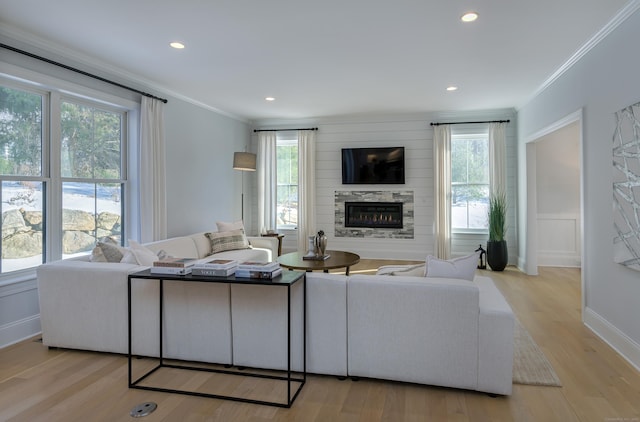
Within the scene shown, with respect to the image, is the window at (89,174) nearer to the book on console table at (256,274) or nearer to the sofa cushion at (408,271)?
the book on console table at (256,274)

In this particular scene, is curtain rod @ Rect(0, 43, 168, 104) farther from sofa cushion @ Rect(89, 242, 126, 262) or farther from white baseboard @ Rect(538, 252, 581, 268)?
white baseboard @ Rect(538, 252, 581, 268)

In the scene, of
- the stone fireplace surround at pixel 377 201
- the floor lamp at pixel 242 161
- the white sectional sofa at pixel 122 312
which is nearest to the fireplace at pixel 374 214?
the stone fireplace surround at pixel 377 201

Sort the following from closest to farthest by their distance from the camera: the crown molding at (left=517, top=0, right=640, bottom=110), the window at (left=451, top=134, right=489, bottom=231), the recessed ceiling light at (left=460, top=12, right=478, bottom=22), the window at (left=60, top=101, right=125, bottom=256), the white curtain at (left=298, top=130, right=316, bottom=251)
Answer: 1. the crown molding at (left=517, top=0, right=640, bottom=110)
2. the recessed ceiling light at (left=460, top=12, right=478, bottom=22)
3. the window at (left=60, top=101, right=125, bottom=256)
4. the window at (left=451, top=134, right=489, bottom=231)
5. the white curtain at (left=298, top=130, right=316, bottom=251)

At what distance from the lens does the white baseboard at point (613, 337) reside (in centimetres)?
282

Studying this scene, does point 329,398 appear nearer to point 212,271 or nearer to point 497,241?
point 212,271

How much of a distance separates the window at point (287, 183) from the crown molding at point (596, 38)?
14.3 feet

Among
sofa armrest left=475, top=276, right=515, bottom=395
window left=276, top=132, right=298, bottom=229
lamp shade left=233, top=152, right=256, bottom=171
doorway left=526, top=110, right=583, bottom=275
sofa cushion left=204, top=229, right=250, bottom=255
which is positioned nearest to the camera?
sofa armrest left=475, top=276, right=515, bottom=395

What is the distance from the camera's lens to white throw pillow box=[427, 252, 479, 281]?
251 centimetres

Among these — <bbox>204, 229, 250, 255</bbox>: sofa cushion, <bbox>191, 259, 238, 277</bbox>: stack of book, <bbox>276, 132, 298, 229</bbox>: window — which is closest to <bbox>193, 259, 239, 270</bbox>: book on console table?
Answer: <bbox>191, 259, 238, 277</bbox>: stack of book

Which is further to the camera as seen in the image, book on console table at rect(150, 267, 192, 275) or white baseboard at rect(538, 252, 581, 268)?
white baseboard at rect(538, 252, 581, 268)

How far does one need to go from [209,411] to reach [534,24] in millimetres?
3877

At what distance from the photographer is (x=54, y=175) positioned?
370cm

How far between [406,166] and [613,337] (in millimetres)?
4355

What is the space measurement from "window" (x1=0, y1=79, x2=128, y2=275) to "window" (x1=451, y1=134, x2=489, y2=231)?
17.8 ft
